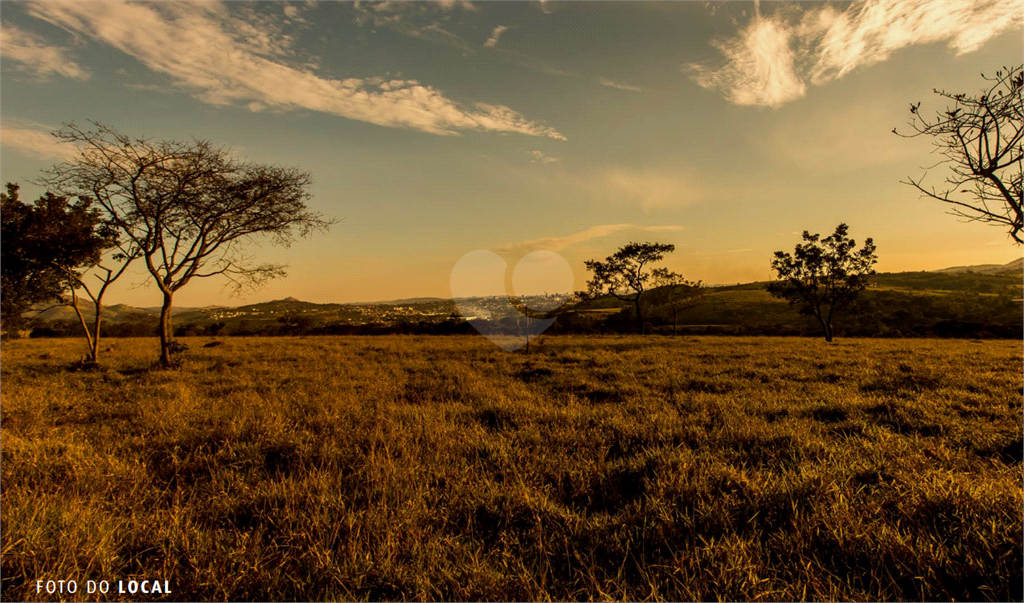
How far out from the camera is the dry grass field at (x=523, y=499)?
2.93 meters

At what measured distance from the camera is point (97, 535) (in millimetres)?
3309

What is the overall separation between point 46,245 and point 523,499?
23.8 metres

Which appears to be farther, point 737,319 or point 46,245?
point 737,319

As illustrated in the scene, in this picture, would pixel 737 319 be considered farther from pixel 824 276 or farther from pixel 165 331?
pixel 165 331

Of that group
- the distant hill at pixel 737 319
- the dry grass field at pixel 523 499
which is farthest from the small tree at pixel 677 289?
the dry grass field at pixel 523 499

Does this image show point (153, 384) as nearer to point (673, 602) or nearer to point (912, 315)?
point (673, 602)

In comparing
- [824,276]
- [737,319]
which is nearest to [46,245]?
[824,276]

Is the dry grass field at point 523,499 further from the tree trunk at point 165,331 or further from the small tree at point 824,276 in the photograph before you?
the small tree at point 824,276

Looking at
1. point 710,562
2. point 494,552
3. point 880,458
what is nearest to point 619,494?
point 710,562

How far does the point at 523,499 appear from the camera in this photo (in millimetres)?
3977

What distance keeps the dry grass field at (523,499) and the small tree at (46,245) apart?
1339 centimetres

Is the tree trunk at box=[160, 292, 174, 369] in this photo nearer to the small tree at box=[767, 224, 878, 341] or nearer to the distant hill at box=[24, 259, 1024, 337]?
the distant hill at box=[24, 259, 1024, 337]

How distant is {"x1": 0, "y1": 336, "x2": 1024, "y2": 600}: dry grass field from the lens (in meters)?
2.93

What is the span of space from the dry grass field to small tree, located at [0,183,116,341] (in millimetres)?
13385
